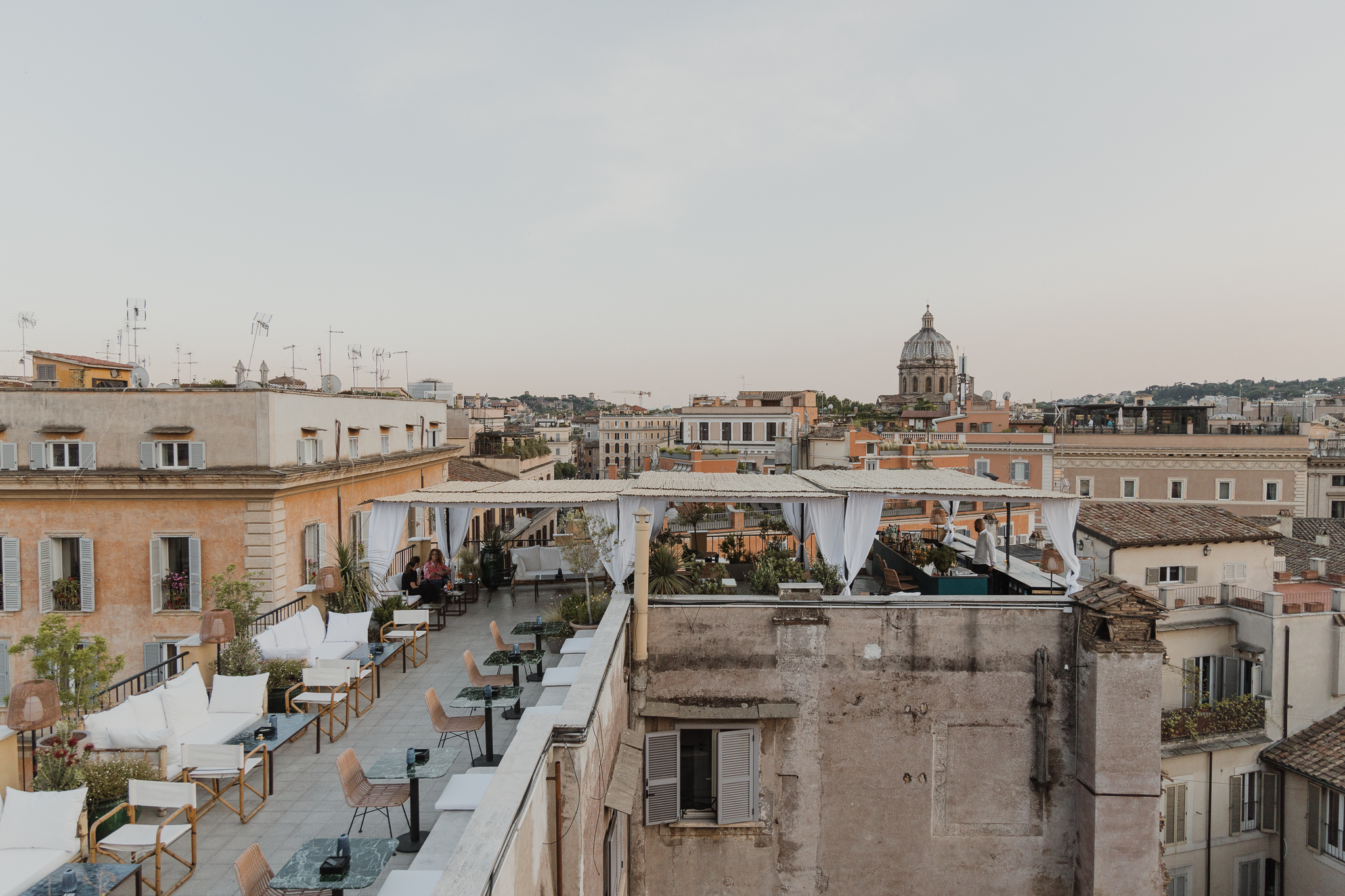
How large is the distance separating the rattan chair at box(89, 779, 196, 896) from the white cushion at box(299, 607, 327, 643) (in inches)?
152

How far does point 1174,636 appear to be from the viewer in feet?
65.4

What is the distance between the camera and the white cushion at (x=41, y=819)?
508 cm

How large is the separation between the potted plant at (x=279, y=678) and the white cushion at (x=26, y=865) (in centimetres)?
317

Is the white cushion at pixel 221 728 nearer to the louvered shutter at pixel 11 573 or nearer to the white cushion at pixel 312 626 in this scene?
the white cushion at pixel 312 626

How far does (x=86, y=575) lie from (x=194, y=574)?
2125 mm

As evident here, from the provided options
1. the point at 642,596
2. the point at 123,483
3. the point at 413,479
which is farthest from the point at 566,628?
the point at 413,479

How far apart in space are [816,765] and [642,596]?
304 centimetres

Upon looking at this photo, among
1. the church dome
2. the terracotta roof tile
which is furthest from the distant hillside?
the terracotta roof tile

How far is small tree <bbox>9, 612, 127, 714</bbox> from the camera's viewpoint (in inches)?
271

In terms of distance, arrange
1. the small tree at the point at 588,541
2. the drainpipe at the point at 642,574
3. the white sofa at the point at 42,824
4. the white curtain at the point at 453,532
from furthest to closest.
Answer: the white curtain at the point at 453,532 → the small tree at the point at 588,541 → the drainpipe at the point at 642,574 → the white sofa at the point at 42,824

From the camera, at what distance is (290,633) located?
30.8ft

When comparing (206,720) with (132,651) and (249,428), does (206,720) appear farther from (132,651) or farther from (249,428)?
(132,651)

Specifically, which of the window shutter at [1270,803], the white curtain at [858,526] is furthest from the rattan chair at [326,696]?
the window shutter at [1270,803]

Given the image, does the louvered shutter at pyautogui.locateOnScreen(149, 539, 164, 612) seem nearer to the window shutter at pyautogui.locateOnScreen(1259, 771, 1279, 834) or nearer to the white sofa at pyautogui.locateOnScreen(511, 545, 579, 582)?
the white sofa at pyautogui.locateOnScreen(511, 545, 579, 582)
